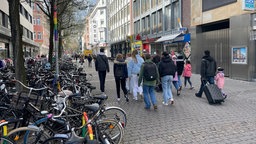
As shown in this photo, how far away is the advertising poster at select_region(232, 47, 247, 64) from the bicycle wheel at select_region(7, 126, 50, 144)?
12.8 metres

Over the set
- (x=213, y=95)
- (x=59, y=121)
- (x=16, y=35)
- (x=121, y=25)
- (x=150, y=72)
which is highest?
(x=121, y=25)

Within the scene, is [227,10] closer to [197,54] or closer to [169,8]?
[197,54]

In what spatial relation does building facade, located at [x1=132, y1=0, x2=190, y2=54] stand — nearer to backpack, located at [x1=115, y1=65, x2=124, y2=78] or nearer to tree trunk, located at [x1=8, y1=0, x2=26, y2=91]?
backpack, located at [x1=115, y1=65, x2=124, y2=78]

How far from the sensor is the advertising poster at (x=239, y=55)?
13609mm

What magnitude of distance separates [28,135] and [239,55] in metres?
13.2

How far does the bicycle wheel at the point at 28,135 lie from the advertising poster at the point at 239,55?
504 inches

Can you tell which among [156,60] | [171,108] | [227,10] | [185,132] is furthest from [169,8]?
[185,132]

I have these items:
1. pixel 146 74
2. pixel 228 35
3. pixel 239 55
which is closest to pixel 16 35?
pixel 146 74

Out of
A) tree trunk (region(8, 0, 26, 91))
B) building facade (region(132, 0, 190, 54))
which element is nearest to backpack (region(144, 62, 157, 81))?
tree trunk (region(8, 0, 26, 91))

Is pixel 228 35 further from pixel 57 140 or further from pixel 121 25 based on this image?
pixel 121 25

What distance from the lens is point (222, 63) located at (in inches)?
619

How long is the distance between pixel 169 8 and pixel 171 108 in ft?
61.3

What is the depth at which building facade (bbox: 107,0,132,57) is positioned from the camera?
137ft

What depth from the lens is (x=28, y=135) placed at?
→ 3.28 m
